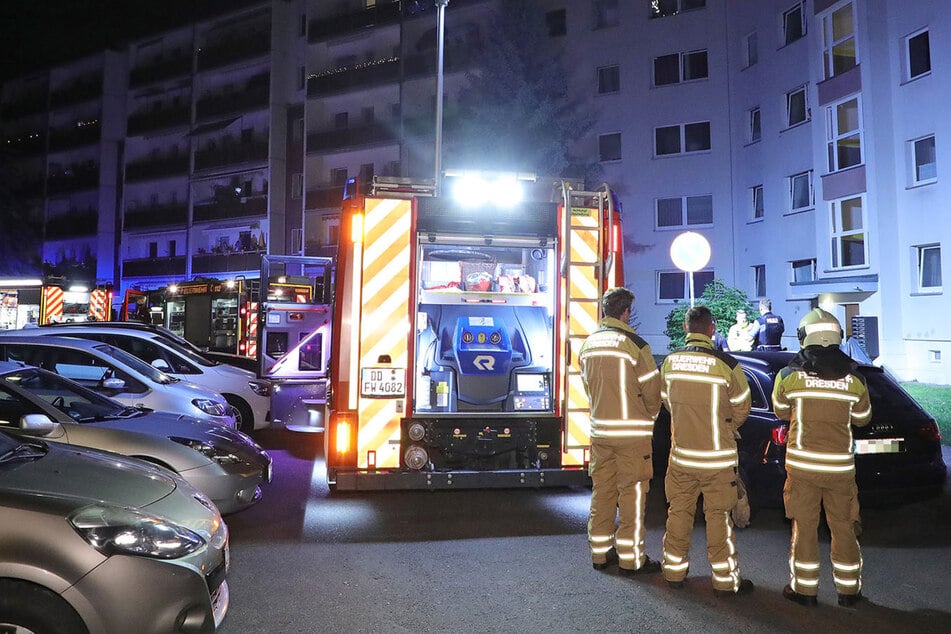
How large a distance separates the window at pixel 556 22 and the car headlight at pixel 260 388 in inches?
845

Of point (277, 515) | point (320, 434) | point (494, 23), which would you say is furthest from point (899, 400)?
point (494, 23)

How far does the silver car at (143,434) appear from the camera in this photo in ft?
17.3

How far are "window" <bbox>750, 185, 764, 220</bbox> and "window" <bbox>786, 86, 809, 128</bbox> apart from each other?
7.57ft

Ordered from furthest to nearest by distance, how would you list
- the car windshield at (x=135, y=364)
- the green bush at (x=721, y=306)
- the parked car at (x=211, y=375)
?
the green bush at (x=721, y=306), the parked car at (x=211, y=375), the car windshield at (x=135, y=364)

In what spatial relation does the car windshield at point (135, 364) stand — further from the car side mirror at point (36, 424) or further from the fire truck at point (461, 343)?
the car side mirror at point (36, 424)

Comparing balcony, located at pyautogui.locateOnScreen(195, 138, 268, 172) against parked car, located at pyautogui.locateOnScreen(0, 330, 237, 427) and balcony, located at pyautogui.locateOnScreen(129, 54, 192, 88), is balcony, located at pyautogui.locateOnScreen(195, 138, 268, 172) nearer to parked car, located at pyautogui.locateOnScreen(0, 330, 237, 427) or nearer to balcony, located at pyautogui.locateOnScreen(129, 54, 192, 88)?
balcony, located at pyautogui.locateOnScreen(129, 54, 192, 88)

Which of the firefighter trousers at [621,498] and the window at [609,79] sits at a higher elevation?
the window at [609,79]

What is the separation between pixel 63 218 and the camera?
49.0m

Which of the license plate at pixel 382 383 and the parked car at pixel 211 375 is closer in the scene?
the license plate at pixel 382 383

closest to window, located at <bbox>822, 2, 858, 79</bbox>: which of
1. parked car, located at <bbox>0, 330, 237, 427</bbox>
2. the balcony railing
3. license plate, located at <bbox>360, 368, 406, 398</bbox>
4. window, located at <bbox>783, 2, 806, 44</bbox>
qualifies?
window, located at <bbox>783, 2, 806, 44</bbox>

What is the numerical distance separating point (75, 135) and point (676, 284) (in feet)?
144

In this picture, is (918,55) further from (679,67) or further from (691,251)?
(691,251)

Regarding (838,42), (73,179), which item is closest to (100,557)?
(838,42)

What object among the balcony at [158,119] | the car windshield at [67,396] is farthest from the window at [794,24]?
the balcony at [158,119]
